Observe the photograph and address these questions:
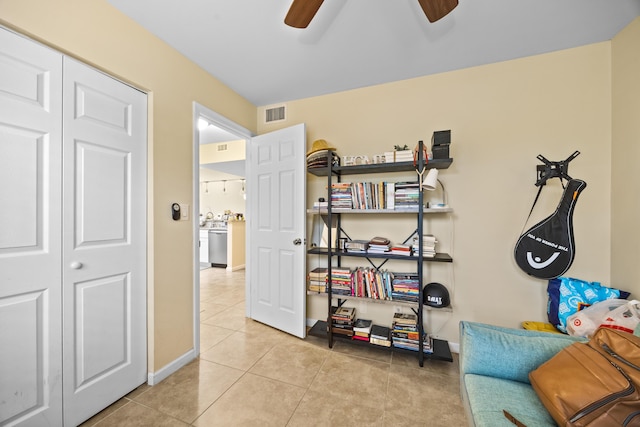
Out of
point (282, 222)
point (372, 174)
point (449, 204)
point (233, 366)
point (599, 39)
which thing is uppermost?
point (599, 39)

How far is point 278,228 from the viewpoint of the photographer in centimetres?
258

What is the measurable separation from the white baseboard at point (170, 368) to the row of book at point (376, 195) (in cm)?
178

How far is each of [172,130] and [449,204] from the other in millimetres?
2430

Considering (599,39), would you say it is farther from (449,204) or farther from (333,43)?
(333,43)

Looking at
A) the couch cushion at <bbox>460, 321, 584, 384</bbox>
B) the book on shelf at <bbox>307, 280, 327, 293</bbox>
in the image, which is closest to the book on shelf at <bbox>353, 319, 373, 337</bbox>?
the book on shelf at <bbox>307, 280, 327, 293</bbox>

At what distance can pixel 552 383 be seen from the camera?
3.17 ft

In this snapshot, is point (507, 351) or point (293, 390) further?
point (293, 390)

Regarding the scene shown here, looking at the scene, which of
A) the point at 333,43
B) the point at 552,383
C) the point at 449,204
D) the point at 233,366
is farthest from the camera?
the point at 449,204

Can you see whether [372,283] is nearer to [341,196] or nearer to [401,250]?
[401,250]

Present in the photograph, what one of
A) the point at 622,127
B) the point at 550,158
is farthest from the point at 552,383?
the point at 622,127

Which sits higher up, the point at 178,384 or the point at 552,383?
the point at 552,383

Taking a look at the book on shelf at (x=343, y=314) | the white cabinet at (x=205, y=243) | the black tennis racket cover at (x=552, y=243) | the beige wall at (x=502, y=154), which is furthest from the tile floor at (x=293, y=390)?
the white cabinet at (x=205, y=243)

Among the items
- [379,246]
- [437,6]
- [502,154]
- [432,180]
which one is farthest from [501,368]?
[437,6]

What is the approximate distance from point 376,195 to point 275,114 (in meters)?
1.59
